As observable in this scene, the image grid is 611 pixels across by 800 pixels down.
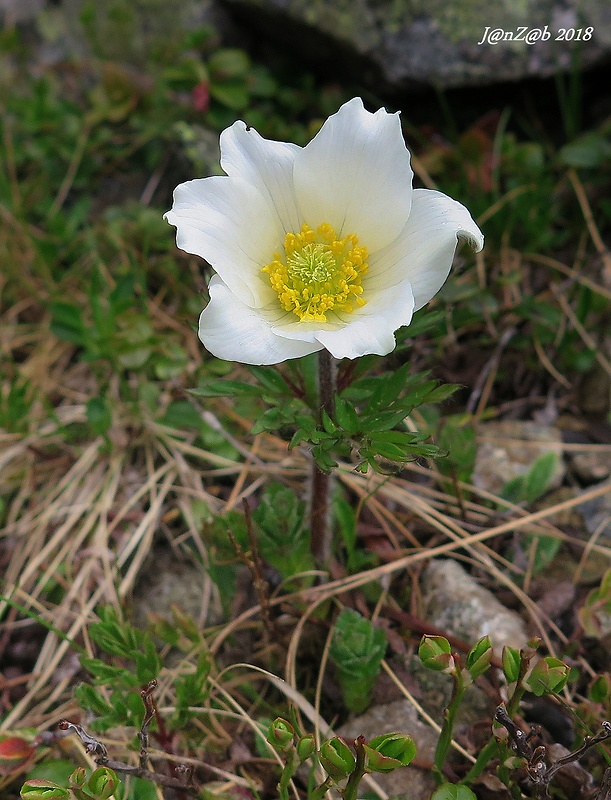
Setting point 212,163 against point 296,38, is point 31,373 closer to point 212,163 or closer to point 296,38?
point 212,163

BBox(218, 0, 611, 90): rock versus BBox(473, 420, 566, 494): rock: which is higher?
BBox(218, 0, 611, 90): rock

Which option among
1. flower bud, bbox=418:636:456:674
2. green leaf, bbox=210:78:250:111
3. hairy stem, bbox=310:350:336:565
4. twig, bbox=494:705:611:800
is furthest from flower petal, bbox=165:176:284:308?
green leaf, bbox=210:78:250:111

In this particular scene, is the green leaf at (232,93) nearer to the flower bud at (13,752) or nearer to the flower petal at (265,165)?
the flower petal at (265,165)

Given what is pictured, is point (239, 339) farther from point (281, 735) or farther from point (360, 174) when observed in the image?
point (281, 735)

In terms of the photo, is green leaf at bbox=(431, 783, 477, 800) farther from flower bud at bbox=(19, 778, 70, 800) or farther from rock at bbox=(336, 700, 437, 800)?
flower bud at bbox=(19, 778, 70, 800)

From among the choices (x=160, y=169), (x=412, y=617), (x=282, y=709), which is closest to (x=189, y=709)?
(x=282, y=709)

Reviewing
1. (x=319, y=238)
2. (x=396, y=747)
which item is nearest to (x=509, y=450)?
(x=319, y=238)
